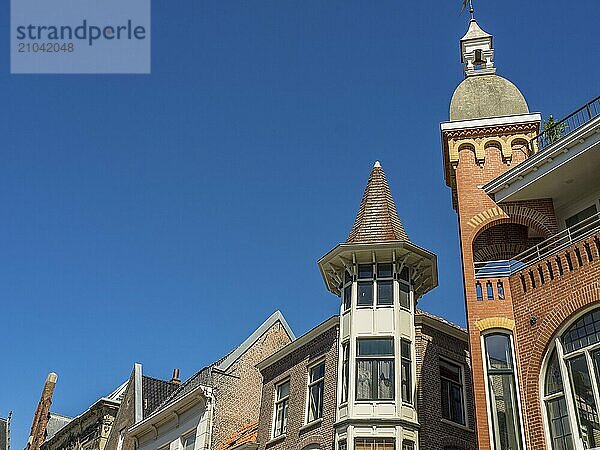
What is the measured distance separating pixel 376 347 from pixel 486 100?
348 inches

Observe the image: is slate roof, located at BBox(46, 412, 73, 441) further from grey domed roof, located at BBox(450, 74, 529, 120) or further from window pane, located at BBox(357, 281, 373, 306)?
grey domed roof, located at BBox(450, 74, 529, 120)

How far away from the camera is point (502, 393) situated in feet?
60.4

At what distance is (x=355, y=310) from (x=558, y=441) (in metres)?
9.11

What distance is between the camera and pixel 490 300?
64.5 ft

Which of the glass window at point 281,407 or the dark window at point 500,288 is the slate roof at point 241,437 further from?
the dark window at point 500,288

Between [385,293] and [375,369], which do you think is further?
[385,293]

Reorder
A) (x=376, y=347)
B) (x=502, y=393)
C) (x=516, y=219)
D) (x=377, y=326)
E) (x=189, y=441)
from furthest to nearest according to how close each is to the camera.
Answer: (x=189, y=441)
(x=377, y=326)
(x=376, y=347)
(x=516, y=219)
(x=502, y=393)

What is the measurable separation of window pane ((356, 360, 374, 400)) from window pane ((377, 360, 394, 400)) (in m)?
0.27

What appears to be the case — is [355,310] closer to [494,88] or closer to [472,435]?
[472,435]

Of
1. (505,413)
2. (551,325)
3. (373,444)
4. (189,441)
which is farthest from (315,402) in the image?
(551,325)

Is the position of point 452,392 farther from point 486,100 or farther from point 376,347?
point 486,100

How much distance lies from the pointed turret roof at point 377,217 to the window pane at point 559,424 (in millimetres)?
9765

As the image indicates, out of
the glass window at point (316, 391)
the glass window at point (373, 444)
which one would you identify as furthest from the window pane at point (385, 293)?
the glass window at point (373, 444)

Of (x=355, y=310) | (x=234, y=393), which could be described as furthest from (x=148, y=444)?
(x=355, y=310)
